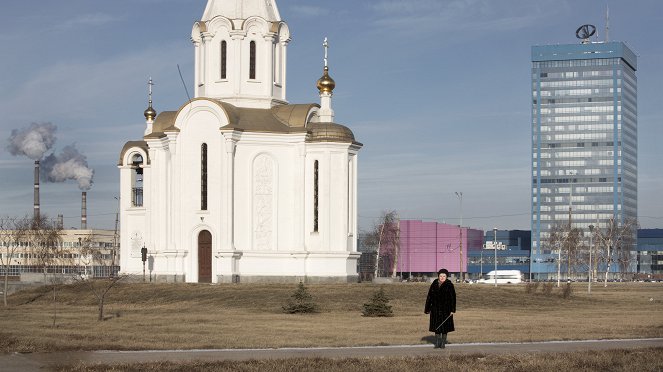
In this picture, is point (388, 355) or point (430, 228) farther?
point (430, 228)

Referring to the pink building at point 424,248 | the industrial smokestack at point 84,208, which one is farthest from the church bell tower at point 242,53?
the pink building at point 424,248

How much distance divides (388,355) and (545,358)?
3.24 metres

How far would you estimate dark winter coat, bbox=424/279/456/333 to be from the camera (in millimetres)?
24047

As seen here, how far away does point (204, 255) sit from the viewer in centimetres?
6234

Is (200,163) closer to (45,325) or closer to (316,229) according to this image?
(316,229)

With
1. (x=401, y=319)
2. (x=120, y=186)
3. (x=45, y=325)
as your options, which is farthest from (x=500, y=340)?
(x=120, y=186)

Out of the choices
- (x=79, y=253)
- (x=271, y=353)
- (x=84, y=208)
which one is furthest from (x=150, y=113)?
(x=79, y=253)

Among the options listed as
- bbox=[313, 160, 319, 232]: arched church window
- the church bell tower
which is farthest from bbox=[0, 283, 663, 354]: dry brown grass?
the church bell tower

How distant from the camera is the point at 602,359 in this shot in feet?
71.9

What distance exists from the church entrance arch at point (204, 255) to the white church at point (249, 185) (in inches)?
2.3

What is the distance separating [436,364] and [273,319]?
705 inches

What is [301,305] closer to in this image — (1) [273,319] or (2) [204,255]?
(1) [273,319]

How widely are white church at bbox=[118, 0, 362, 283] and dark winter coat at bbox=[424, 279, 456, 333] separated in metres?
37.0

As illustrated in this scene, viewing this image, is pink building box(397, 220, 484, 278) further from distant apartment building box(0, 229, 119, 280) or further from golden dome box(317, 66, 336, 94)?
golden dome box(317, 66, 336, 94)
